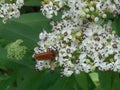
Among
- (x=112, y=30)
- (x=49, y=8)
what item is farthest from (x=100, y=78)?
(x=49, y=8)

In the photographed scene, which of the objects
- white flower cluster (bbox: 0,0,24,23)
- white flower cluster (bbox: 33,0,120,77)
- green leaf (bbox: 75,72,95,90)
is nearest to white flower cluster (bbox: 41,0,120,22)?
white flower cluster (bbox: 33,0,120,77)

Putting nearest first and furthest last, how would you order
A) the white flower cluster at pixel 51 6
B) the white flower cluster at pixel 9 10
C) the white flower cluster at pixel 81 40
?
1. the white flower cluster at pixel 81 40
2. the white flower cluster at pixel 51 6
3. the white flower cluster at pixel 9 10

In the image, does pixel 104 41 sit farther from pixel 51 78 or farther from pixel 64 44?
pixel 51 78

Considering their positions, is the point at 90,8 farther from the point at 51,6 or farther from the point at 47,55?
the point at 47,55

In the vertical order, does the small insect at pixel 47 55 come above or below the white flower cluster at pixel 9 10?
below

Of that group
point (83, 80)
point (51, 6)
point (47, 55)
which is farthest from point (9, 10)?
point (83, 80)

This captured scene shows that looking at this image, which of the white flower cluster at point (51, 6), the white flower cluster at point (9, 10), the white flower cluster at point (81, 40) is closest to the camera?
the white flower cluster at point (81, 40)

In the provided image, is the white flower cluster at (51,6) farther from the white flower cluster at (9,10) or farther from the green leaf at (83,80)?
the green leaf at (83,80)

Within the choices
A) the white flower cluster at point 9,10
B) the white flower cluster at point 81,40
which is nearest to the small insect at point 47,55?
the white flower cluster at point 81,40

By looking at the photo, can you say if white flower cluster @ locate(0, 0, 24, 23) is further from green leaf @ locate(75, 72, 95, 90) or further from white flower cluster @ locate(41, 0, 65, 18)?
green leaf @ locate(75, 72, 95, 90)
